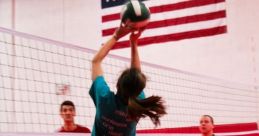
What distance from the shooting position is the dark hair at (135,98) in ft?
6.87

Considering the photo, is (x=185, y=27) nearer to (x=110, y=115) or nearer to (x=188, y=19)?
(x=188, y=19)

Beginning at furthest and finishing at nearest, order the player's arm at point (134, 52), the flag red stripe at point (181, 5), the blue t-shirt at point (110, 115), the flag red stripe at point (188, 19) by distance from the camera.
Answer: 1. the flag red stripe at point (181, 5)
2. the flag red stripe at point (188, 19)
3. the player's arm at point (134, 52)
4. the blue t-shirt at point (110, 115)

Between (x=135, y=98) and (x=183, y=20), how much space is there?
6559 millimetres

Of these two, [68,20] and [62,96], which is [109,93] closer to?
[62,96]

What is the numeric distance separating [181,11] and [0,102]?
4226 mm


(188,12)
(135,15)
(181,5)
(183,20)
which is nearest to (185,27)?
(183,20)

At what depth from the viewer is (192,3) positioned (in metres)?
8.47

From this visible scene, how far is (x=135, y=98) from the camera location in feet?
6.99

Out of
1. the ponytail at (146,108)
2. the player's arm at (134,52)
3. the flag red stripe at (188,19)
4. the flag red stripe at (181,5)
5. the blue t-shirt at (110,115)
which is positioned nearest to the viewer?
the ponytail at (146,108)

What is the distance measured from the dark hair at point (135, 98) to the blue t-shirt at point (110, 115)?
45mm

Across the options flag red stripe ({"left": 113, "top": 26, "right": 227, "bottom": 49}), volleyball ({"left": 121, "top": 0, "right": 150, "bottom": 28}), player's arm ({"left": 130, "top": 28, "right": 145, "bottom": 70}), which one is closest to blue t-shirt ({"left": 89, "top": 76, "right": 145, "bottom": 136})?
player's arm ({"left": 130, "top": 28, "right": 145, "bottom": 70})

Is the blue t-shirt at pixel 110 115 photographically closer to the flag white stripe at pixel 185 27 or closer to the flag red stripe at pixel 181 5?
the flag white stripe at pixel 185 27

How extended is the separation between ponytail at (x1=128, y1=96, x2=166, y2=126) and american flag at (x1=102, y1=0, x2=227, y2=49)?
6337mm

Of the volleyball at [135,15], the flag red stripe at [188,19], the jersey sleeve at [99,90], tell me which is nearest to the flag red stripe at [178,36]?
the flag red stripe at [188,19]
